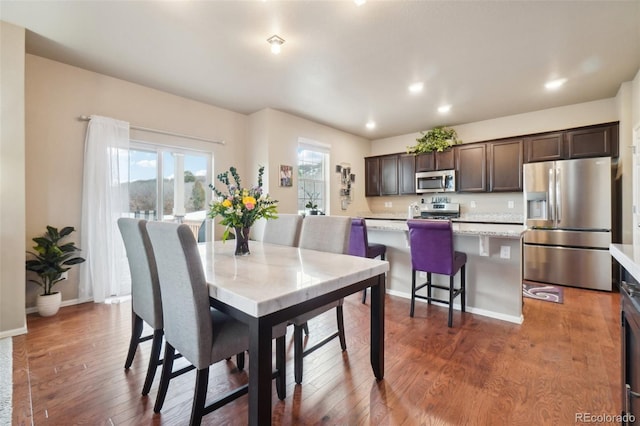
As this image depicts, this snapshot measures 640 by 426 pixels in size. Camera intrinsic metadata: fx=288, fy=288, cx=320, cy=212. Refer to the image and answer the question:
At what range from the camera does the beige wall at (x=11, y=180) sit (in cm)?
245

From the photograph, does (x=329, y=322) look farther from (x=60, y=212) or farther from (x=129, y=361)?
(x=60, y=212)

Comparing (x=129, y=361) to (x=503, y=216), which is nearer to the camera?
(x=129, y=361)

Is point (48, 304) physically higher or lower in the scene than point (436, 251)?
lower

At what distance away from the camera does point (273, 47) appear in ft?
8.68

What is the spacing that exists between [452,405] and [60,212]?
4.02 metres

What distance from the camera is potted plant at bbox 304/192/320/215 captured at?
5.06 m

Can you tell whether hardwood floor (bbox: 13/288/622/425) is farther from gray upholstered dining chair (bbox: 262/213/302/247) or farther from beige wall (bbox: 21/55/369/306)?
beige wall (bbox: 21/55/369/306)

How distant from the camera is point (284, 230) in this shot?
8.67 feet

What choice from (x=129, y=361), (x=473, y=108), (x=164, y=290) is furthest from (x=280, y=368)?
(x=473, y=108)

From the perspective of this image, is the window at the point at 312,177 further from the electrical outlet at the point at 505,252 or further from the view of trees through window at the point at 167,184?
the electrical outlet at the point at 505,252

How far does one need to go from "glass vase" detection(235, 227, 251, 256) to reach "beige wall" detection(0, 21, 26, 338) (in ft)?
6.87

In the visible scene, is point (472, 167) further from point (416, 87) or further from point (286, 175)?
point (286, 175)

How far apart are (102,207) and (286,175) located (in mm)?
2426

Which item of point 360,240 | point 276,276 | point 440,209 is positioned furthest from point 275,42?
point 440,209
